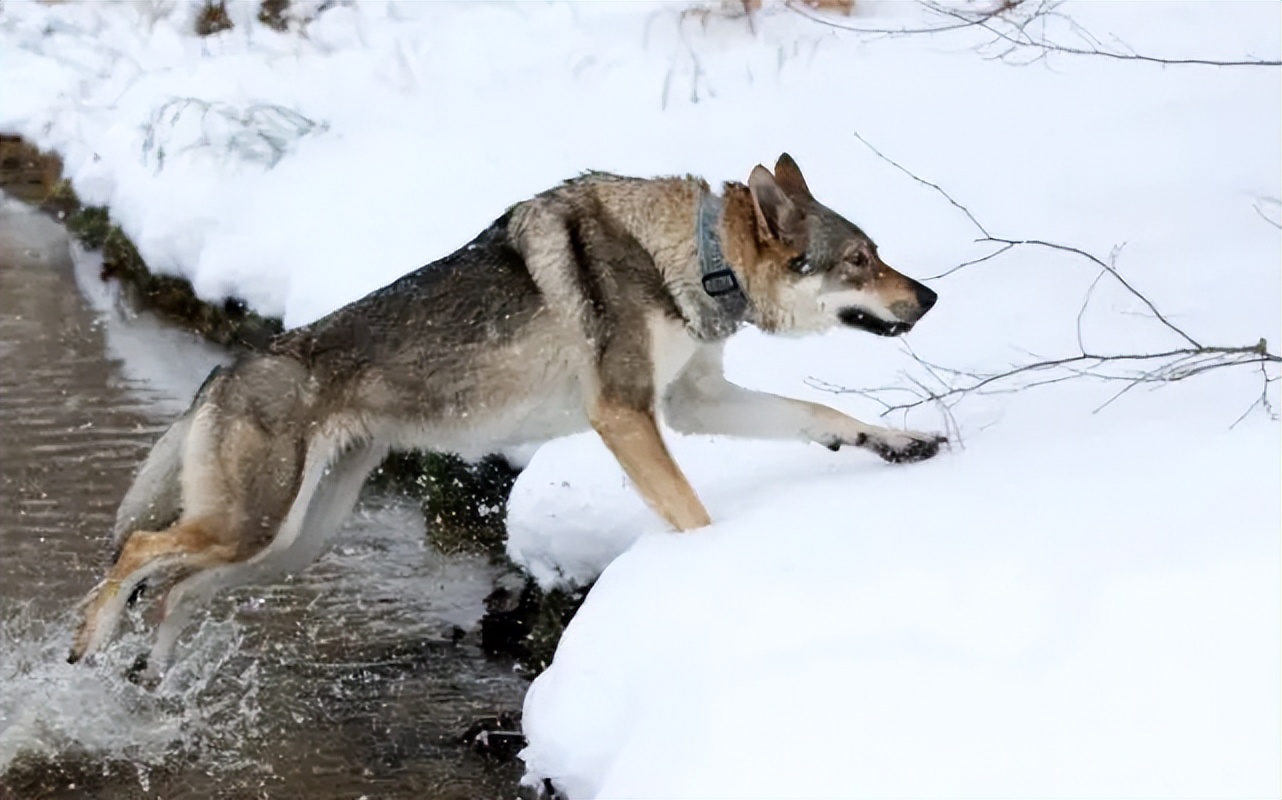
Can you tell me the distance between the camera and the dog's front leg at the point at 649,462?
4.18m

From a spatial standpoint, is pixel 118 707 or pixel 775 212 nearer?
pixel 775 212

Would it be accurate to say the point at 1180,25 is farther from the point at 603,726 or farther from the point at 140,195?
the point at 140,195

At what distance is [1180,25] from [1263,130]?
1.53 m

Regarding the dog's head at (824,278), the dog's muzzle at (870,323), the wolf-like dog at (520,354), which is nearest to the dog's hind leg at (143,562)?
the wolf-like dog at (520,354)

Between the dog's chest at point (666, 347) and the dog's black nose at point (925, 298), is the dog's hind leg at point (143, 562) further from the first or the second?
the dog's black nose at point (925, 298)

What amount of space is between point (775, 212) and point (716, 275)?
11.7 inches

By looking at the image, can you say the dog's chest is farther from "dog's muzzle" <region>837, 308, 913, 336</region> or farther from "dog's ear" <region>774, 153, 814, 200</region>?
"dog's ear" <region>774, 153, 814, 200</region>

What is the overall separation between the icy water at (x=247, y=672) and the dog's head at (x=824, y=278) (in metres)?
1.76

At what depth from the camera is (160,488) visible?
15.0ft

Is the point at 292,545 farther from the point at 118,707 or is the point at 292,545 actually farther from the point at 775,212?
the point at 775,212

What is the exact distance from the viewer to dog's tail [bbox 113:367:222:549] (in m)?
4.50

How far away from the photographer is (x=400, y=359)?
14.7ft

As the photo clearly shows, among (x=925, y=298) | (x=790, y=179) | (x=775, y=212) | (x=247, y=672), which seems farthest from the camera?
(x=247, y=672)

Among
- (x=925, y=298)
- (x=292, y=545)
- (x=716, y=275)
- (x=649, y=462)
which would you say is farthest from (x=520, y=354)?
(x=925, y=298)
